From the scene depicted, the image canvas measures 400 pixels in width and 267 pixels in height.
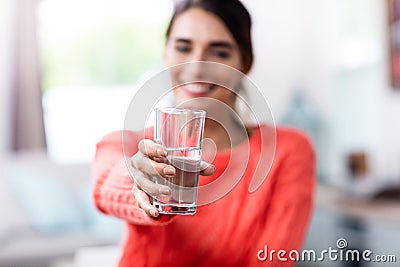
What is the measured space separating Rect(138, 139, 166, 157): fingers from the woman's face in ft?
0.14

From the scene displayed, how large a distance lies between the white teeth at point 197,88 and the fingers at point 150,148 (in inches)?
1.9

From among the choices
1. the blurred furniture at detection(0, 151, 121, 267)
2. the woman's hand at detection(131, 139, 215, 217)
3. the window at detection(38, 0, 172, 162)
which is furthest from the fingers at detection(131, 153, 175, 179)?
the blurred furniture at detection(0, 151, 121, 267)

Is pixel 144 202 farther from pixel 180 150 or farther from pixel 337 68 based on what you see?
pixel 337 68

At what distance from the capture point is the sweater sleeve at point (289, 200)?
0.41m

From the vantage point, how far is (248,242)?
0.41 metres

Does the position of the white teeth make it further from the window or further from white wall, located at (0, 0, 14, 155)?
white wall, located at (0, 0, 14, 155)

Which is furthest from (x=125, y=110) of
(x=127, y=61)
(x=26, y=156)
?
(x=26, y=156)

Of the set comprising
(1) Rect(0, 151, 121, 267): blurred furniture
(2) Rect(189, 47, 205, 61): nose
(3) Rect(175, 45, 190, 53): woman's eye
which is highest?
(3) Rect(175, 45, 190, 53): woman's eye

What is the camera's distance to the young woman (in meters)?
0.38

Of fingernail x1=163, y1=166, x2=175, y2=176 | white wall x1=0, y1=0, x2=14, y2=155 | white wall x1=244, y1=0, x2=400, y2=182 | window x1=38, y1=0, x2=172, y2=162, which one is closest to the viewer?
fingernail x1=163, y1=166, x2=175, y2=176

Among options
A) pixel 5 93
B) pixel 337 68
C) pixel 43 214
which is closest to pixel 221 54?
pixel 337 68

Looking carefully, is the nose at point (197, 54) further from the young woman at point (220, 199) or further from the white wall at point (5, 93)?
the white wall at point (5, 93)

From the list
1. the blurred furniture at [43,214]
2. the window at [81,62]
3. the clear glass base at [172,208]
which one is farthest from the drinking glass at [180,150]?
the blurred furniture at [43,214]

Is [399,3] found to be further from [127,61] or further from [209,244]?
[209,244]
